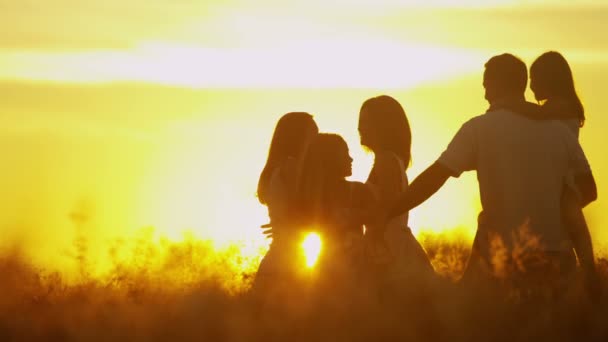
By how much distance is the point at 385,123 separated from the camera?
34.2ft

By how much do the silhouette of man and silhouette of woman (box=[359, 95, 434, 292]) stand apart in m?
0.43

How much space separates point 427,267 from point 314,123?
1.39 meters

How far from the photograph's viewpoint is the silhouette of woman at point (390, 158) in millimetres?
10352

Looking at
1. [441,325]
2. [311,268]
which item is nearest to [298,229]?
[311,268]

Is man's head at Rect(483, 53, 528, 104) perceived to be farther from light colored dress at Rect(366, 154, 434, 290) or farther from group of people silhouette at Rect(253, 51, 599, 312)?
light colored dress at Rect(366, 154, 434, 290)

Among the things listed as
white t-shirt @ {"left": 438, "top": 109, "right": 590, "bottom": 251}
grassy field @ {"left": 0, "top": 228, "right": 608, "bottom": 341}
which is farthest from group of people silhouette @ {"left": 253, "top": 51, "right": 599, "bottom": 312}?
grassy field @ {"left": 0, "top": 228, "right": 608, "bottom": 341}

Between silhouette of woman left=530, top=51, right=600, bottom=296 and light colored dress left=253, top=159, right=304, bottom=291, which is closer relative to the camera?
silhouette of woman left=530, top=51, right=600, bottom=296

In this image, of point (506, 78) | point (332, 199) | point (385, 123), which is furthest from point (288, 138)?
point (506, 78)

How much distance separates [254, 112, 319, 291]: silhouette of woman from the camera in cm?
1055

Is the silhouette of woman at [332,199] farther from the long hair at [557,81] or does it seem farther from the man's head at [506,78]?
the long hair at [557,81]

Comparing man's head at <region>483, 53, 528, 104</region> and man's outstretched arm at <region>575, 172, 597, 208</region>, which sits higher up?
man's head at <region>483, 53, 528, 104</region>

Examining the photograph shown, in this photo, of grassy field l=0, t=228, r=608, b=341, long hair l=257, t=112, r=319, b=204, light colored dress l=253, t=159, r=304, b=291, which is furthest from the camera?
light colored dress l=253, t=159, r=304, b=291

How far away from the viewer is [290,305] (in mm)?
8930

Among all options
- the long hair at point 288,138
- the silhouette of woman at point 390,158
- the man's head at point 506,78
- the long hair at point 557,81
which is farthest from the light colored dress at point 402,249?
the long hair at point 557,81
